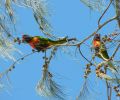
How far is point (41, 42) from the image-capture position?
173 cm

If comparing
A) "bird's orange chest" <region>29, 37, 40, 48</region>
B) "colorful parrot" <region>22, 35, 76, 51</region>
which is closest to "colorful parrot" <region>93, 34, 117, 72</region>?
"colorful parrot" <region>22, 35, 76, 51</region>

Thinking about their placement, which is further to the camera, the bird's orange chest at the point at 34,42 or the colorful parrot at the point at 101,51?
the bird's orange chest at the point at 34,42

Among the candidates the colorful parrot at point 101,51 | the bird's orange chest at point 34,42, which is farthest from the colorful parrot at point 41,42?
the colorful parrot at point 101,51

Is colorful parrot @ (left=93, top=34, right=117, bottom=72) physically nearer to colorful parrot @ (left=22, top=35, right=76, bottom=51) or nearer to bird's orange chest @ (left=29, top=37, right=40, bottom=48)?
colorful parrot @ (left=22, top=35, right=76, bottom=51)

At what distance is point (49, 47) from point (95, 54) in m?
0.23

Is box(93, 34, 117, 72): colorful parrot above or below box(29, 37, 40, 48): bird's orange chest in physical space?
below

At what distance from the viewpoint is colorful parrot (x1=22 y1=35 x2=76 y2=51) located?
1.72 meters

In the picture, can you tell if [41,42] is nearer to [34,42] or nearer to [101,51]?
[34,42]

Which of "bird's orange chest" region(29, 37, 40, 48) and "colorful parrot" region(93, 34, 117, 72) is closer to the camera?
"colorful parrot" region(93, 34, 117, 72)

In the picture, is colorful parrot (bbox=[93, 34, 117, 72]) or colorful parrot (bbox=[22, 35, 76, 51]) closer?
colorful parrot (bbox=[93, 34, 117, 72])

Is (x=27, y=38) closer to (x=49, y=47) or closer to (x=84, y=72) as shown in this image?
(x=49, y=47)

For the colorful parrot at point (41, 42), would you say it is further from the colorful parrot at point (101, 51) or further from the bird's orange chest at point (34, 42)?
the colorful parrot at point (101, 51)

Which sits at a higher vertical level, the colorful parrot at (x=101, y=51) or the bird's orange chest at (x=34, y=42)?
the bird's orange chest at (x=34, y=42)

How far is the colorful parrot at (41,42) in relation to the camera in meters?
1.72
